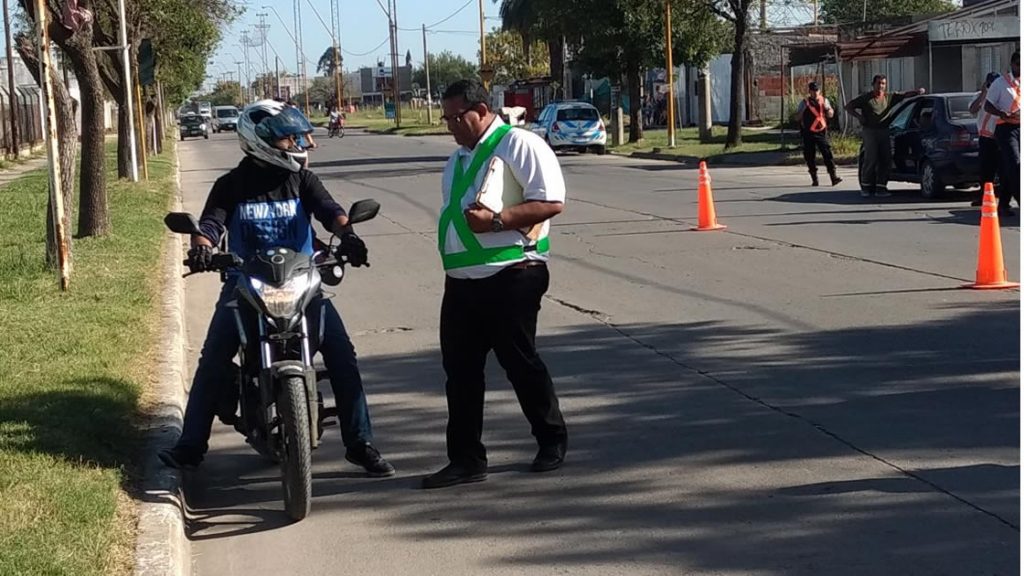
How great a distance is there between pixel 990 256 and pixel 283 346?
7138 mm

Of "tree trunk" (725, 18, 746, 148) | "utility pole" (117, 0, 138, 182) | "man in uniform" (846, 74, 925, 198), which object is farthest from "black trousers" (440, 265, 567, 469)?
"tree trunk" (725, 18, 746, 148)

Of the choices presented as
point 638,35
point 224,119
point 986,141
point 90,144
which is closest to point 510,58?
point 224,119

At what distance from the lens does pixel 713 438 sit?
273 inches

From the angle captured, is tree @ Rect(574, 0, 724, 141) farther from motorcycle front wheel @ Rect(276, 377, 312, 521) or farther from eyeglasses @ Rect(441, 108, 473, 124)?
motorcycle front wheel @ Rect(276, 377, 312, 521)

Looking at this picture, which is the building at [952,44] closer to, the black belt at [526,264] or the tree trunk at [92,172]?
the tree trunk at [92,172]

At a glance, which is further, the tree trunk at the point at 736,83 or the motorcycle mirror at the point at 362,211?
the tree trunk at the point at 736,83

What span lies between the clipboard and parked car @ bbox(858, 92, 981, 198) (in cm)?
1370

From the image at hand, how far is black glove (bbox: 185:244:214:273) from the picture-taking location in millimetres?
5867

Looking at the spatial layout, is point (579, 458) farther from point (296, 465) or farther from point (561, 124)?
point (561, 124)

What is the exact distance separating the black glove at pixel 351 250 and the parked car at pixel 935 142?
1391 cm

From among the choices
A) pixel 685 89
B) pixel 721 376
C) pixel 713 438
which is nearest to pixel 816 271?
pixel 721 376

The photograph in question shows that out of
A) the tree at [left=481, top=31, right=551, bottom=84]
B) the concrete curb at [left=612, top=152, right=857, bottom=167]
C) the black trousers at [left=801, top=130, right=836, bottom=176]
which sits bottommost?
the concrete curb at [left=612, top=152, right=857, bottom=167]

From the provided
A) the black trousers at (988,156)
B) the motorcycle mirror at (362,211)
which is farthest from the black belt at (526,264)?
the black trousers at (988,156)

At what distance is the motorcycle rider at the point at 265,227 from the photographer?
6.14 m
